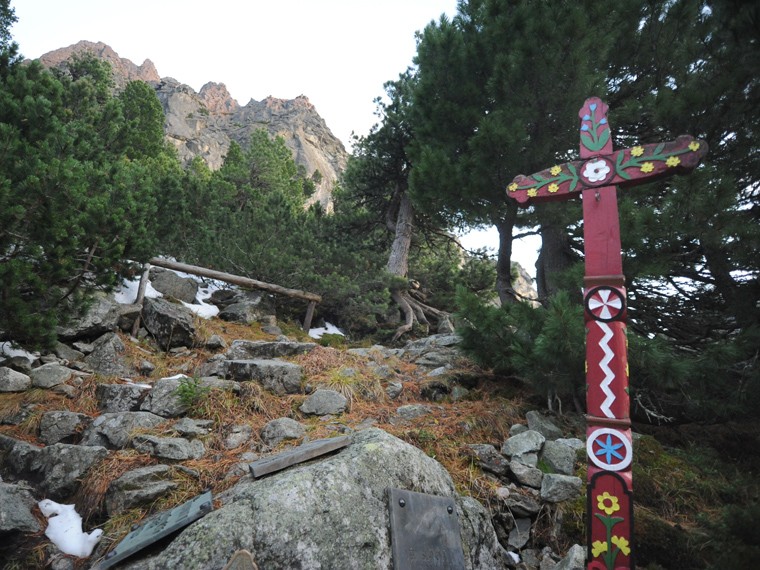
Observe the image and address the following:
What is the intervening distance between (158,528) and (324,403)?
2.41 meters

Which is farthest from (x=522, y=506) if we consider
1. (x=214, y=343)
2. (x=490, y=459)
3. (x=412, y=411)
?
(x=214, y=343)

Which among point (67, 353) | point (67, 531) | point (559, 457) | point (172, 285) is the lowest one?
point (67, 531)

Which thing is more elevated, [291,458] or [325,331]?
[325,331]

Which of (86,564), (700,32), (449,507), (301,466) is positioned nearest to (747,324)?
(700,32)

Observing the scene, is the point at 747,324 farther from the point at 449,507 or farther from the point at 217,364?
the point at 217,364

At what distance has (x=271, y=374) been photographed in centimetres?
498

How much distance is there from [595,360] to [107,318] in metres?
6.53

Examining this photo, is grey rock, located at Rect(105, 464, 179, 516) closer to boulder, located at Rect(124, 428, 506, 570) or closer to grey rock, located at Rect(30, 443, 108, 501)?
grey rock, located at Rect(30, 443, 108, 501)

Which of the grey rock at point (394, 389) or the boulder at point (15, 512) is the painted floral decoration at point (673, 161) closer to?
the grey rock at point (394, 389)

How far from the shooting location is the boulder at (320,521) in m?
1.97

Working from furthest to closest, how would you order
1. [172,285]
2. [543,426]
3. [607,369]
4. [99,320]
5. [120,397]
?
1. [172,285]
2. [99,320]
3. [120,397]
4. [543,426]
5. [607,369]

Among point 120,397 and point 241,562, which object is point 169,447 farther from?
point 241,562

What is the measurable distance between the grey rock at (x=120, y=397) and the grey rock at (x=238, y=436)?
4.21 ft

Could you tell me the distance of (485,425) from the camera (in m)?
4.27
